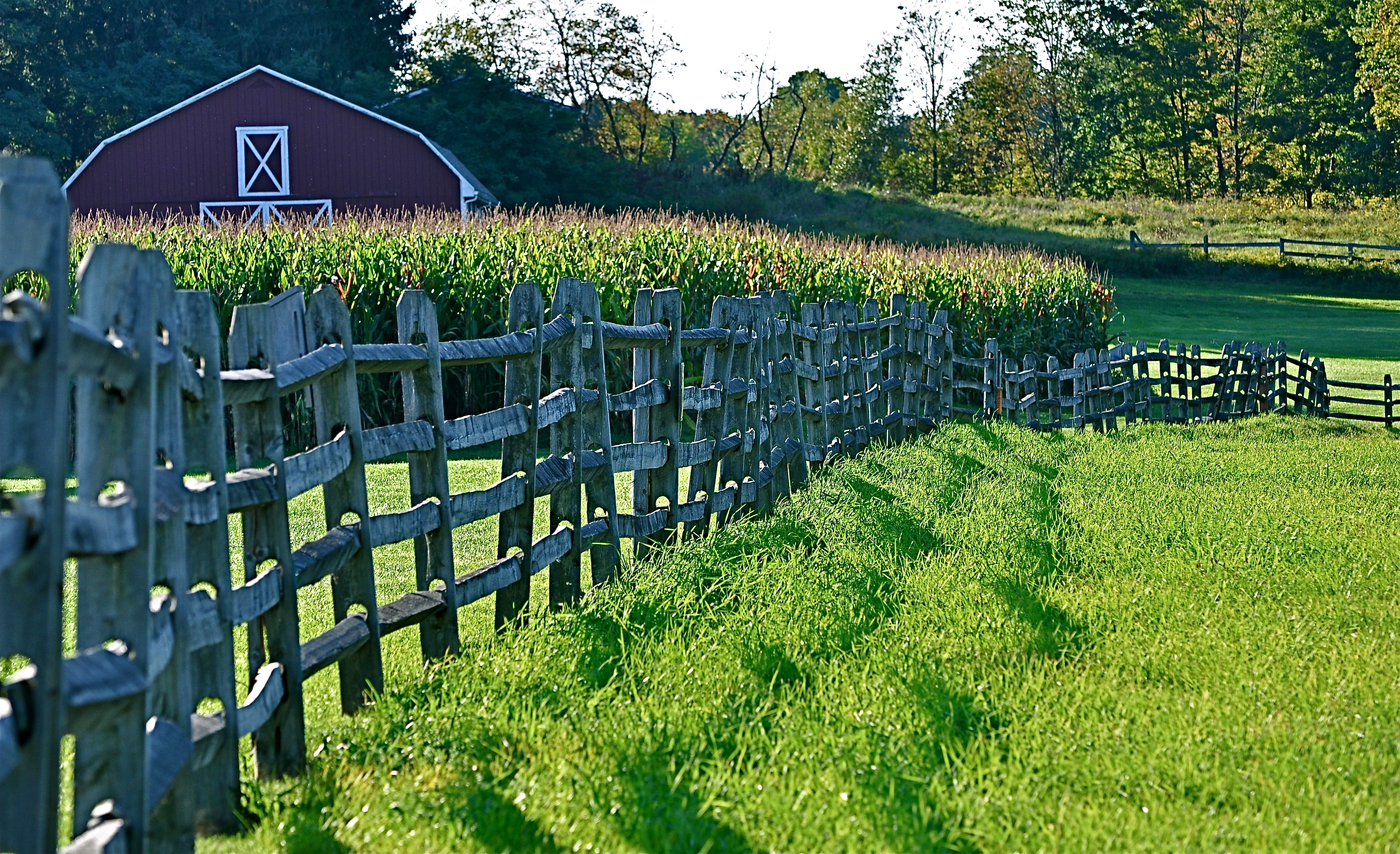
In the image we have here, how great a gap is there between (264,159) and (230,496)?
33876 mm

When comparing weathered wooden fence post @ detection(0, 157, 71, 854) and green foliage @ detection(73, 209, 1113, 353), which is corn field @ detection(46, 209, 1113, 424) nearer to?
green foliage @ detection(73, 209, 1113, 353)

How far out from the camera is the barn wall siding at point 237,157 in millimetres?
35406

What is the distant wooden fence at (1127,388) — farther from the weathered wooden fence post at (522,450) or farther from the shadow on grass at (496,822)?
the shadow on grass at (496,822)

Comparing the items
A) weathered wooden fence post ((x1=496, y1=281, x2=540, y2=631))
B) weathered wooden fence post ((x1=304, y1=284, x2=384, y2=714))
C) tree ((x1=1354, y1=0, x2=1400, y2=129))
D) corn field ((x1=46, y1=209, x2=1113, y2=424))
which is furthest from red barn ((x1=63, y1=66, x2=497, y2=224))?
tree ((x1=1354, y1=0, x2=1400, y2=129))

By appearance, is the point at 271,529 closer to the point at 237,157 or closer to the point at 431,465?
the point at 431,465

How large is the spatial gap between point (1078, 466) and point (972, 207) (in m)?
49.7

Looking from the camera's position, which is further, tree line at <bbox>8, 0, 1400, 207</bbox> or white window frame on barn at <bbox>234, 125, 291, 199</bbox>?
tree line at <bbox>8, 0, 1400, 207</bbox>

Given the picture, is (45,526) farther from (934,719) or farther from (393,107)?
(393,107)

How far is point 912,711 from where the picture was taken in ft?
15.0

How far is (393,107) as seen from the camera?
46.6 meters

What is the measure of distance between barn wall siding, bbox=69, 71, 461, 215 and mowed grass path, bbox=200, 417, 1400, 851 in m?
29.9

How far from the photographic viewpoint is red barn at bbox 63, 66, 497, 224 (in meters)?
35.4

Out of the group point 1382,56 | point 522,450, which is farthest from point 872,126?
point 522,450

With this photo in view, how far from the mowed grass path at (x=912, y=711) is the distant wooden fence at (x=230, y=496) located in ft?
1.10
